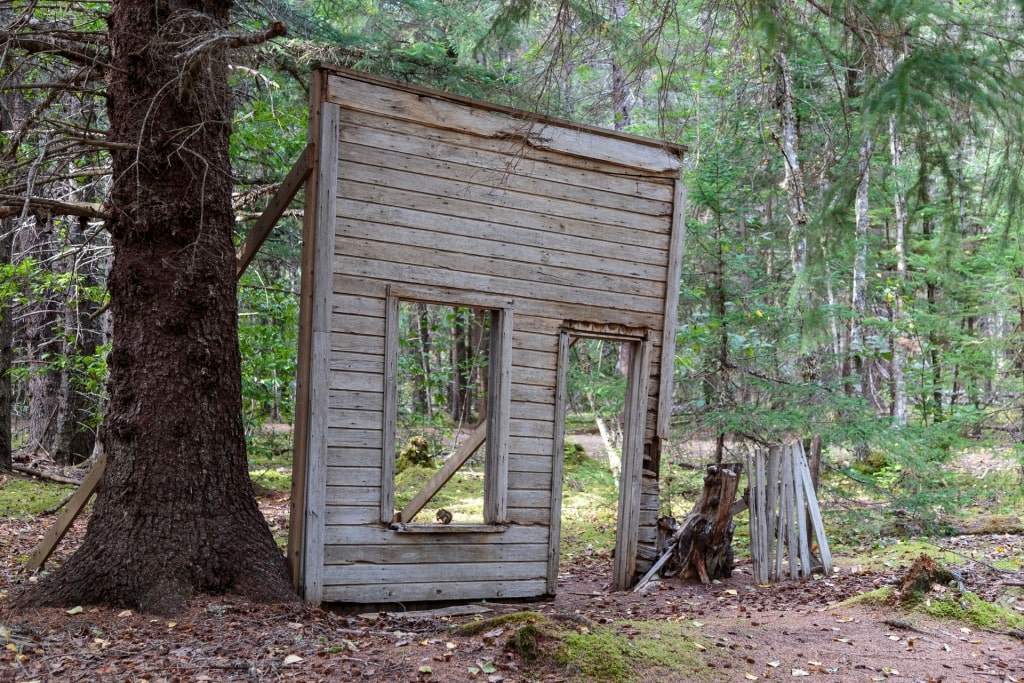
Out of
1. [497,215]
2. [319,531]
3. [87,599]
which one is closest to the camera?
[87,599]

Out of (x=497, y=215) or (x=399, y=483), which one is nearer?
(x=497, y=215)

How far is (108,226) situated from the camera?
600cm

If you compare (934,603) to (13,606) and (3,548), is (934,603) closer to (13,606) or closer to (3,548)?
(13,606)

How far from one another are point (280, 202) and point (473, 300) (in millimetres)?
1835

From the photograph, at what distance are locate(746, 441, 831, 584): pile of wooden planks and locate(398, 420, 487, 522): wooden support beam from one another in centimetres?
294

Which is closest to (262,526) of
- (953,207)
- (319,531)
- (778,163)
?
(319,531)

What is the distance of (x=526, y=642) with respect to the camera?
15.5ft

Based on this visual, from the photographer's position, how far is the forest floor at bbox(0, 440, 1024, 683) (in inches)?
176

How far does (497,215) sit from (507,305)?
0.82 meters

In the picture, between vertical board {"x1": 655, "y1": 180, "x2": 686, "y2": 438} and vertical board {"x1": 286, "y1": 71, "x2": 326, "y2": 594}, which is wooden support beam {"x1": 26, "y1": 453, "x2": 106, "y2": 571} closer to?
vertical board {"x1": 286, "y1": 71, "x2": 326, "y2": 594}

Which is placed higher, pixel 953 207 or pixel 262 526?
pixel 953 207

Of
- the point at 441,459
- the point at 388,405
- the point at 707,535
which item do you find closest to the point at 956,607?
the point at 707,535

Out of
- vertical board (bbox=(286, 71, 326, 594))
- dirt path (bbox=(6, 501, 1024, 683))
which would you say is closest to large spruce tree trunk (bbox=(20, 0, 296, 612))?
vertical board (bbox=(286, 71, 326, 594))

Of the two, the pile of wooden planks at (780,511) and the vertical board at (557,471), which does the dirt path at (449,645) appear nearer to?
the vertical board at (557,471)
